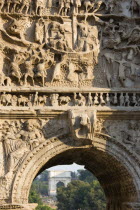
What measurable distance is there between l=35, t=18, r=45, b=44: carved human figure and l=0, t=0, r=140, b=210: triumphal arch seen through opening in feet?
0.09

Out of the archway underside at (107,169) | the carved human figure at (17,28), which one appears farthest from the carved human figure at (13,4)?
the archway underside at (107,169)

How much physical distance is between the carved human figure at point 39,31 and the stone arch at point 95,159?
9.39 feet

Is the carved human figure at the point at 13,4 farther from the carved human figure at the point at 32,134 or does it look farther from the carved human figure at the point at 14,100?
the carved human figure at the point at 32,134

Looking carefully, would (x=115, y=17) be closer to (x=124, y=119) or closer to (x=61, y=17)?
(x=61, y=17)

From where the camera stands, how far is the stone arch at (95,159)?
38.7 feet

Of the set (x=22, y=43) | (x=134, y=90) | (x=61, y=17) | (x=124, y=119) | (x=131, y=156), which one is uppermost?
(x=61, y=17)

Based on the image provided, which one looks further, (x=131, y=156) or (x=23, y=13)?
(x=23, y=13)

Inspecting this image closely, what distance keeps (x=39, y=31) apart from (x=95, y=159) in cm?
402

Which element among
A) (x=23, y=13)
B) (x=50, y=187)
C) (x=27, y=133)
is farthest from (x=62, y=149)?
(x=50, y=187)

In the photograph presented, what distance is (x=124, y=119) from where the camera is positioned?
12.5m

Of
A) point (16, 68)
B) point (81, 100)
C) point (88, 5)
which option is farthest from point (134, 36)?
point (16, 68)

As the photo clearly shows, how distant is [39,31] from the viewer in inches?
514

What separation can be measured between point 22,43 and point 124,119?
3.52m

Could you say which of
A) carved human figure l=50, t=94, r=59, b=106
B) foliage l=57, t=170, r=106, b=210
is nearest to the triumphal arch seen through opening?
carved human figure l=50, t=94, r=59, b=106
